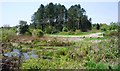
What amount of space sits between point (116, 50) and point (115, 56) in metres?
0.36

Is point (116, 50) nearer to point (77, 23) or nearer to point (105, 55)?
point (105, 55)

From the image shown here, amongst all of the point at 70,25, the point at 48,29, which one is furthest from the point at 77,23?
the point at 48,29

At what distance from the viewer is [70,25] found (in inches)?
719

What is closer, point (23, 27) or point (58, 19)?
point (23, 27)

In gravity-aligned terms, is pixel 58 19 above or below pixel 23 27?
above

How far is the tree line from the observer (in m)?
15.7

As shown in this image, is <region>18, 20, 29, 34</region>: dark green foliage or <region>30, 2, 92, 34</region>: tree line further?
<region>30, 2, 92, 34</region>: tree line

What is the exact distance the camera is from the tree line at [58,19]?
15719 millimetres

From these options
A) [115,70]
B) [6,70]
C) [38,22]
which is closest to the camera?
[6,70]

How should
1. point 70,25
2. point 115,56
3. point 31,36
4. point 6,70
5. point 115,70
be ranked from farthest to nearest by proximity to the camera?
point 70,25 → point 31,36 → point 115,56 → point 115,70 → point 6,70

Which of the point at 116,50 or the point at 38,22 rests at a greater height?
the point at 38,22

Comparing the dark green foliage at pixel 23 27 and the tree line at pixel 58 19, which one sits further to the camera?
the tree line at pixel 58 19

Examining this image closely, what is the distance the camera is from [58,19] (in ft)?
56.1

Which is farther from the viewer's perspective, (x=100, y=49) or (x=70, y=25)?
(x=70, y=25)
